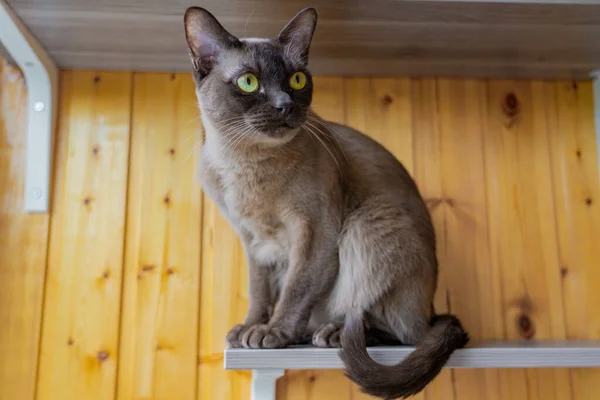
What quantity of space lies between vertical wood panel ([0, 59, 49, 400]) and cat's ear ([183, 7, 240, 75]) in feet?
1.82

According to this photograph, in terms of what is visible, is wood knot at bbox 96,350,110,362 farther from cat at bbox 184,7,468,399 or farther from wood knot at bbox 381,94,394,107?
wood knot at bbox 381,94,394,107

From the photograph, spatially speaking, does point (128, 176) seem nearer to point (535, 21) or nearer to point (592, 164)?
point (535, 21)

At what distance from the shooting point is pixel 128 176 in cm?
132

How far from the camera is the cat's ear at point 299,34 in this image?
3.28ft

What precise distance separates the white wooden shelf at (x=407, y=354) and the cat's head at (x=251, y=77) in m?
0.37

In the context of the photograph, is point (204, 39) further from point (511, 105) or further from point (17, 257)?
point (511, 105)

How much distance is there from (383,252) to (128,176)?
2.16ft

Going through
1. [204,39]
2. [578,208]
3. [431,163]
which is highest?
[204,39]

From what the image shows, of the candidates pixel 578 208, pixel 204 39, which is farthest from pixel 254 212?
pixel 578 208

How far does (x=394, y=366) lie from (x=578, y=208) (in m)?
0.76

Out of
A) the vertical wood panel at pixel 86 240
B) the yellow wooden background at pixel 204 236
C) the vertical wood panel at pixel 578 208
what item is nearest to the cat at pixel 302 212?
the yellow wooden background at pixel 204 236

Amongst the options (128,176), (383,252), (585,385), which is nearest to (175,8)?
(128,176)

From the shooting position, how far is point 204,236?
131 cm

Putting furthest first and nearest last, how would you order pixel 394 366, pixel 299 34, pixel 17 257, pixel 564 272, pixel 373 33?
pixel 564 272 → pixel 17 257 → pixel 373 33 → pixel 299 34 → pixel 394 366
